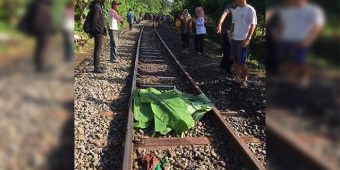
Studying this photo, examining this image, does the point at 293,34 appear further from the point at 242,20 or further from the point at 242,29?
the point at 242,29

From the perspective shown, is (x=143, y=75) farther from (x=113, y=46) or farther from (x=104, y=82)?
(x=113, y=46)

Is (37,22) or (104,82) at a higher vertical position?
(37,22)

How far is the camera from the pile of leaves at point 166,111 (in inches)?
200

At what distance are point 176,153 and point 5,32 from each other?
392 centimetres

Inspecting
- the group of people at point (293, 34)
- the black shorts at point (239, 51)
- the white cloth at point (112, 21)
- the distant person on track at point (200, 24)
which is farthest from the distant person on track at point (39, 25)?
the distant person on track at point (200, 24)

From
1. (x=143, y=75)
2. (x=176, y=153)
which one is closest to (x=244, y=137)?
(x=176, y=153)

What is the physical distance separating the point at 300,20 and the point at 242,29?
19.9 ft

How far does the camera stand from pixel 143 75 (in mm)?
9516

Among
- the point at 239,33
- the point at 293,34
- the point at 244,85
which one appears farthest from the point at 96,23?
the point at 293,34

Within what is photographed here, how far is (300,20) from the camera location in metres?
0.66

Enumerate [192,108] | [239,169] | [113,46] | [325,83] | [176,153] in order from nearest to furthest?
[325,83], [239,169], [176,153], [192,108], [113,46]

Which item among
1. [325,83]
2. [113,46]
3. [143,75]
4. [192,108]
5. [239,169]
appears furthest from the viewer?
[113,46]

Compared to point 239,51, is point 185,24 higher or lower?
higher

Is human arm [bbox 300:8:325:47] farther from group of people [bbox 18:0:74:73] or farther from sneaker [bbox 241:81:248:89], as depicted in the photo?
sneaker [bbox 241:81:248:89]
